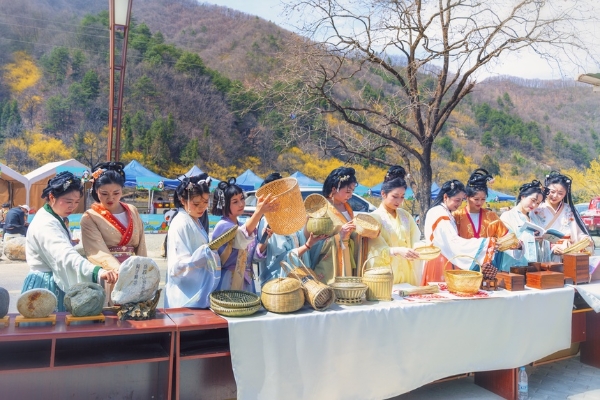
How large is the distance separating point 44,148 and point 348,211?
1140 inches

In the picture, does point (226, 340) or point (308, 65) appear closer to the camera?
point (226, 340)

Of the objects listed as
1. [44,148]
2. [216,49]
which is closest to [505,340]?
[44,148]

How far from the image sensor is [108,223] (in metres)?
2.86

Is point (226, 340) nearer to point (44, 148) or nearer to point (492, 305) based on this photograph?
point (492, 305)

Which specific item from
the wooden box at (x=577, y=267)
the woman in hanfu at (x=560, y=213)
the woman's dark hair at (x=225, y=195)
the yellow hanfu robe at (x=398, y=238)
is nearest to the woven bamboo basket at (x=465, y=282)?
the yellow hanfu robe at (x=398, y=238)

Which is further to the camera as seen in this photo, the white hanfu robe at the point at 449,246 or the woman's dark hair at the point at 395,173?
the woman's dark hair at the point at 395,173

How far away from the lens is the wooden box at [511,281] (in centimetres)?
337

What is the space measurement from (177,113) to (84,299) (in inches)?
1375

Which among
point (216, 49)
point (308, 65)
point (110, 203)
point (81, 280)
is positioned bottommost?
point (81, 280)

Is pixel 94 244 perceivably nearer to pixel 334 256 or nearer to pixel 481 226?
pixel 334 256

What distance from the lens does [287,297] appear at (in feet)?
8.43

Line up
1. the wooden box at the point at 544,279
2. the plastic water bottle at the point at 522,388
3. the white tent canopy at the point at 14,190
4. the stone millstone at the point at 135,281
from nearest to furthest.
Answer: the stone millstone at the point at 135,281 < the plastic water bottle at the point at 522,388 < the wooden box at the point at 544,279 < the white tent canopy at the point at 14,190

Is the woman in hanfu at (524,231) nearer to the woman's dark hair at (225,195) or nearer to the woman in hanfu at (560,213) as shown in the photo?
the woman in hanfu at (560,213)

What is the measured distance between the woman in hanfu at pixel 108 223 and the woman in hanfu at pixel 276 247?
2.41 feet
